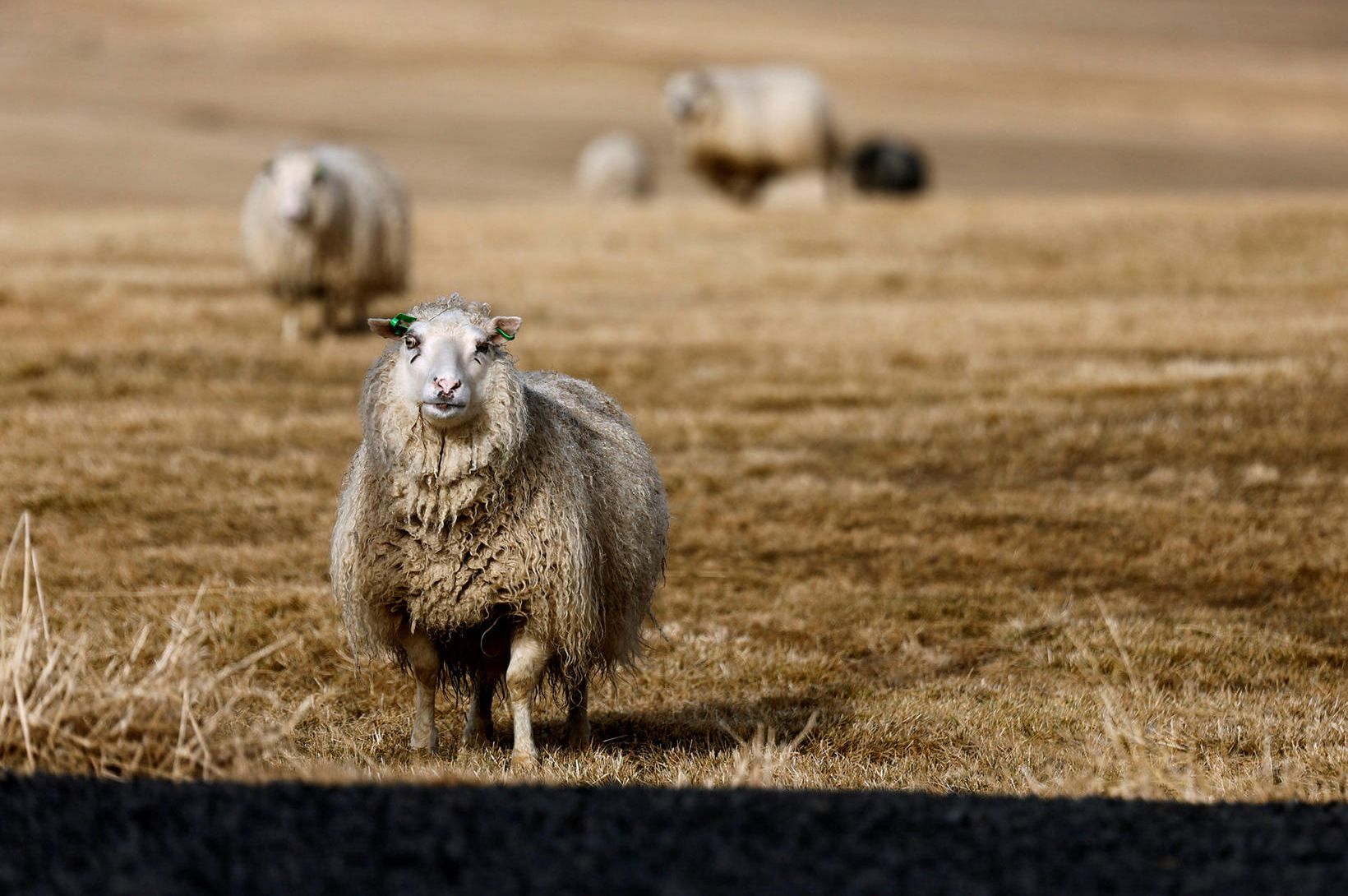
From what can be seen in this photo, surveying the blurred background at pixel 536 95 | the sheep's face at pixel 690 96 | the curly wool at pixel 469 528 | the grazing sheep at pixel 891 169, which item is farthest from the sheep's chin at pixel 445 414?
the blurred background at pixel 536 95

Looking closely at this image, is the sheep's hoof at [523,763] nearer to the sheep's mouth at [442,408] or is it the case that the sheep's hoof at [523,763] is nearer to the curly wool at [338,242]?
the sheep's mouth at [442,408]

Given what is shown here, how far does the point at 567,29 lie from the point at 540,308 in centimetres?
8714

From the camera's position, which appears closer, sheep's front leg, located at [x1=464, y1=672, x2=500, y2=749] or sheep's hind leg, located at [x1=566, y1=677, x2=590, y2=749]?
sheep's front leg, located at [x1=464, y1=672, x2=500, y2=749]

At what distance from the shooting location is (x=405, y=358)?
682 cm

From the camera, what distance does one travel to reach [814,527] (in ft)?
38.0

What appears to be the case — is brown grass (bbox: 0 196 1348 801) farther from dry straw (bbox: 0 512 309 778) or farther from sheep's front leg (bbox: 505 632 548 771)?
sheep's front leg (bbox: 505 632 548 771)

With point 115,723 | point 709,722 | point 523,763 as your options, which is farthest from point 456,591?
point 709,722

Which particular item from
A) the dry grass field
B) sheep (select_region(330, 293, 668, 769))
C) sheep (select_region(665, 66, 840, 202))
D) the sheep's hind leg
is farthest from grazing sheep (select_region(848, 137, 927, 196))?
sheep (select_region(330, 293, 668, 769))

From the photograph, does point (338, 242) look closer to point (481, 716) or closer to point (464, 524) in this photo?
point (481, 716)

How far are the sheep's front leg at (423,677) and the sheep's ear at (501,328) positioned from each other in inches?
52.2

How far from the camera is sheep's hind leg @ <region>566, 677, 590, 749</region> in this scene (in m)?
7.50

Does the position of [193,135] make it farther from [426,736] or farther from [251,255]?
[426,736]

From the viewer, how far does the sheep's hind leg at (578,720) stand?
24.6 ft

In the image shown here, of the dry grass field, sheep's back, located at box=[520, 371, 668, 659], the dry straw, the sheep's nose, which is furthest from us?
the sheep's nose
